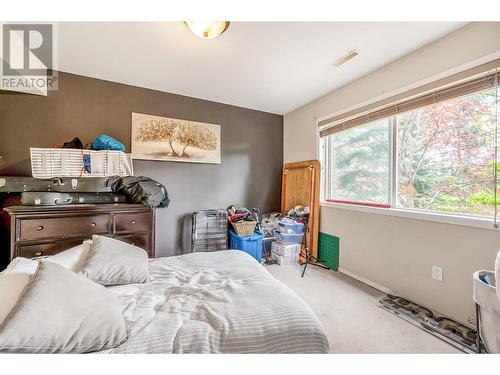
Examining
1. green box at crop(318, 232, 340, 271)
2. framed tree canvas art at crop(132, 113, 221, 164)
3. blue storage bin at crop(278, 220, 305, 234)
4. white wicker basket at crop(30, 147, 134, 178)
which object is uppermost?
framed tree canvas art at crop(132, 113, 221, 164)

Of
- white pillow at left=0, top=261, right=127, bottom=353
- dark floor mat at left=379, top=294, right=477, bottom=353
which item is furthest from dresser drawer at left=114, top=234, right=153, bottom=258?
dark floor mat at left=379, top=294, right=477, bottom=353

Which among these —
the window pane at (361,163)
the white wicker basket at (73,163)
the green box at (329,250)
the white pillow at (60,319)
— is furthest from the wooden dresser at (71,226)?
the window pane at (361,163)

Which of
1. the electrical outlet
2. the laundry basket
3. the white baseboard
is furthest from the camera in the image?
the white baseboard

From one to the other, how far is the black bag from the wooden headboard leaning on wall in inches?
79.2

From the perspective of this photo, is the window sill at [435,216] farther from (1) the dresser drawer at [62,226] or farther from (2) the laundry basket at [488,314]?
(1) the dresser drawer at [62,226]

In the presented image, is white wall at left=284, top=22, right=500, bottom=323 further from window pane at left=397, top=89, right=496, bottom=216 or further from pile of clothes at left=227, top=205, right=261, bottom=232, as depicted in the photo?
pile of clothes at left=227, top=205, right=261, bottom=232

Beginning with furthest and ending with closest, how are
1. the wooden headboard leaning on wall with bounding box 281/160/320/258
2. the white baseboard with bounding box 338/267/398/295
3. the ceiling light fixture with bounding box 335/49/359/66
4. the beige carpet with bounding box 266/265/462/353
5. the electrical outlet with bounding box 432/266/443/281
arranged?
1. the wooden headboard leaning on wall with bounding box 281/160/320/258
2. the white baseboard with bounding box 338/267/398/295
3. the ceiling light fixture with bounding box 335/49/359/66
4. the electrical outlet with bounding box 432/266/443/281
5. the beige carpet with bounding box 266/265/462/353

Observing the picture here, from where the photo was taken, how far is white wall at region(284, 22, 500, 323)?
1582 millimetres

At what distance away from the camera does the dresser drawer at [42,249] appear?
1646 millimetres

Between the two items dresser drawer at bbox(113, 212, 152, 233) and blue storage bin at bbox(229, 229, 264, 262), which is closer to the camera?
dresser drawer at bbox(113, 212, 152, 233)

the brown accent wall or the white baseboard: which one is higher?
the brown accent wall

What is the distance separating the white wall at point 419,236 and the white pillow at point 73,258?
2604 millimetres

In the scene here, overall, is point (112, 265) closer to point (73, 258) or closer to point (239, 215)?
point (73, 258)

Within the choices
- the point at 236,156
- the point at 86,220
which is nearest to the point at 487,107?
the point at 236,156
